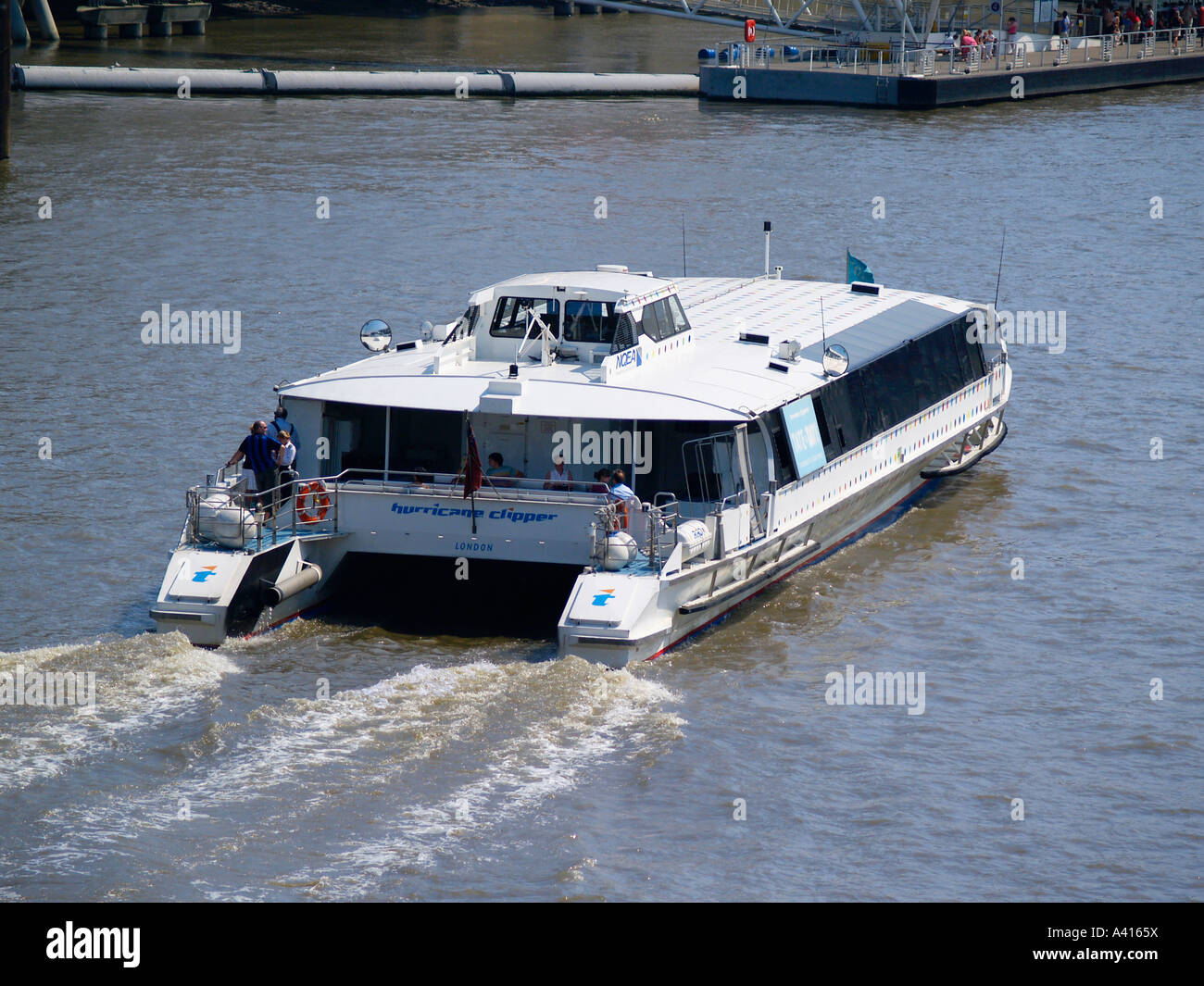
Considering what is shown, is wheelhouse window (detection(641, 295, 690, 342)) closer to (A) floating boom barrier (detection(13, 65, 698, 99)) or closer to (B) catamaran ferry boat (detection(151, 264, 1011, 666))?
(B) catamaran ferry boat (detection(151, 264, 1011, 666))

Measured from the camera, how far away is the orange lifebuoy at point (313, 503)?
54.5 feet

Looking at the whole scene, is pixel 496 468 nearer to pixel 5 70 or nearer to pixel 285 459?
pixel 285 459

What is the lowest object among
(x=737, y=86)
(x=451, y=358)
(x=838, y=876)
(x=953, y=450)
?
(x=838, y=876)

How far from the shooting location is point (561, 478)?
55.8 feet

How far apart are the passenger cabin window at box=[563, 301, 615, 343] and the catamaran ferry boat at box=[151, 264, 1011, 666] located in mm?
28

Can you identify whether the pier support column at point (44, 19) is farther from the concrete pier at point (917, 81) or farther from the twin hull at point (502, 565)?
the twin hull at point (502, 565)

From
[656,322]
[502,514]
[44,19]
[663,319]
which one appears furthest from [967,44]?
[502,514]

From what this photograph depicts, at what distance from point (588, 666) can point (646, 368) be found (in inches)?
155

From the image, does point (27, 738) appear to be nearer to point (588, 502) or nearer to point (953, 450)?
point (588, 502)

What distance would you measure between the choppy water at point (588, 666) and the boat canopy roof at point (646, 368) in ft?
7.43

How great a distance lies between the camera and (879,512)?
2073cm

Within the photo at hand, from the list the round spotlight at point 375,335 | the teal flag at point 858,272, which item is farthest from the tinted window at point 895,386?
the round spotlight at point 375,335

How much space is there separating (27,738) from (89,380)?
1286cm
